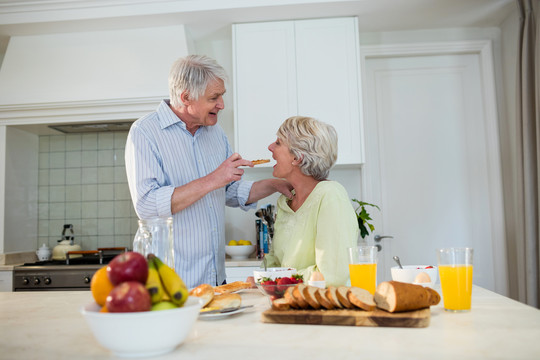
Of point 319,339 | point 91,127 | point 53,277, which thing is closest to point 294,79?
point 91,127

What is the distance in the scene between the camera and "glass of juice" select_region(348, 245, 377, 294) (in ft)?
4.30

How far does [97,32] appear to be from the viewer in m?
3.57

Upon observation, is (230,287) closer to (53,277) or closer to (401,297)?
(401,297)

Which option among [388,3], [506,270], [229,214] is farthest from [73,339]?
[506,270]

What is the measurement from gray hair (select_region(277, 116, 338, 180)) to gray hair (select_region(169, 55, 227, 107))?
0.45m

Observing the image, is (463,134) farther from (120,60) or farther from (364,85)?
(120,60)

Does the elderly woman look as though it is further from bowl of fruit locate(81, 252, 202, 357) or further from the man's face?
bowl of fruit locate(81, 252, 202, 357)

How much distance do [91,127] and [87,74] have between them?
1.51ft

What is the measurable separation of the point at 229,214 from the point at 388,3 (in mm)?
1898

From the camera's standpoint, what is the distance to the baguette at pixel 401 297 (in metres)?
1.06

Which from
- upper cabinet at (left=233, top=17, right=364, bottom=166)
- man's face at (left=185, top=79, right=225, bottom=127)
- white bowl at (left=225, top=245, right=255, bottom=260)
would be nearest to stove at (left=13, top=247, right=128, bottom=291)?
white bowl at (left=225, top=245, right=255, bottom=260)

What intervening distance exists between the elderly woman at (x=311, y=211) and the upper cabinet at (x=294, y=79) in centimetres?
136

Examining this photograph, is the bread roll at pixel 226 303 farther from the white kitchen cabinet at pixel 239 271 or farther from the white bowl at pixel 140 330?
the white kitchen cabinet at pixel 239 271

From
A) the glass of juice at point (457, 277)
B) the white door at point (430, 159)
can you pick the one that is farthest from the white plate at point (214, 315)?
the white door at point (430, 159)
